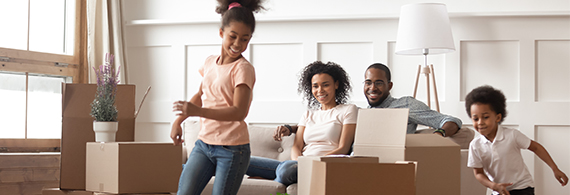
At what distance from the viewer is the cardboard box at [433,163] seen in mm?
1832

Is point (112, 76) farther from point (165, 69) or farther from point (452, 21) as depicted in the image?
point (452, 21)

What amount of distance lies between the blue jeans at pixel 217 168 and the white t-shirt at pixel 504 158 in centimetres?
114

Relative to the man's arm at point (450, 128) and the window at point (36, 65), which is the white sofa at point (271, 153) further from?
the window at point (36, 65)

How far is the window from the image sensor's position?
3.20 meters

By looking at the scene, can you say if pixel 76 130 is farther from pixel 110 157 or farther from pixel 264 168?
pixel 264 168

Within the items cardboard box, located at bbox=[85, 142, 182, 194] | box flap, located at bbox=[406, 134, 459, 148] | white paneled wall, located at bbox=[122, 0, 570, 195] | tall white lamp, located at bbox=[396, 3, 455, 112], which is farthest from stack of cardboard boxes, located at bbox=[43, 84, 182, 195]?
tall white lamp, located at bbox=[396, 3, 455, 112]

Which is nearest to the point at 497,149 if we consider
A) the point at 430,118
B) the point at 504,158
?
the point at 504,158

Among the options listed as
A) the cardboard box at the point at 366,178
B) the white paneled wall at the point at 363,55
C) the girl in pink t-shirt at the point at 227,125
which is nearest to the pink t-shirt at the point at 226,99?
the girl in pink t-shirt at the point at 227,125

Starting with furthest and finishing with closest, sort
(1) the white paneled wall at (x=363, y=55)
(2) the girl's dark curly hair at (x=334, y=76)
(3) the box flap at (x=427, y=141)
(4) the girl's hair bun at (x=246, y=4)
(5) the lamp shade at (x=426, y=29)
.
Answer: (1) the white paneled wall at (x=363, y=55), (5) the lamp shade at (x=426, y=29), (2) the girl's dark curly hair at (x=334, y=76), (3) the box flap at (x=427, y=141), (4) the girl's hair bun at (x=246, y=4)

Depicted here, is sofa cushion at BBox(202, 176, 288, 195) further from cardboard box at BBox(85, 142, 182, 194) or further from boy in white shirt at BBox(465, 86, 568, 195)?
boy in white shirt at BBox(465, 86, 568, 195)

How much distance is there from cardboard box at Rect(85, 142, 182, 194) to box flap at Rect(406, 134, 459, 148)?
34.8 inches

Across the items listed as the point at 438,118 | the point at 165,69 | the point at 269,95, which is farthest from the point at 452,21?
the point at 165,69

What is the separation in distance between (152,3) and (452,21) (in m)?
2.06

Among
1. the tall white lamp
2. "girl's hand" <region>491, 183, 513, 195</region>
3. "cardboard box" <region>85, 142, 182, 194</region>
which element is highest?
the tall white lamp
